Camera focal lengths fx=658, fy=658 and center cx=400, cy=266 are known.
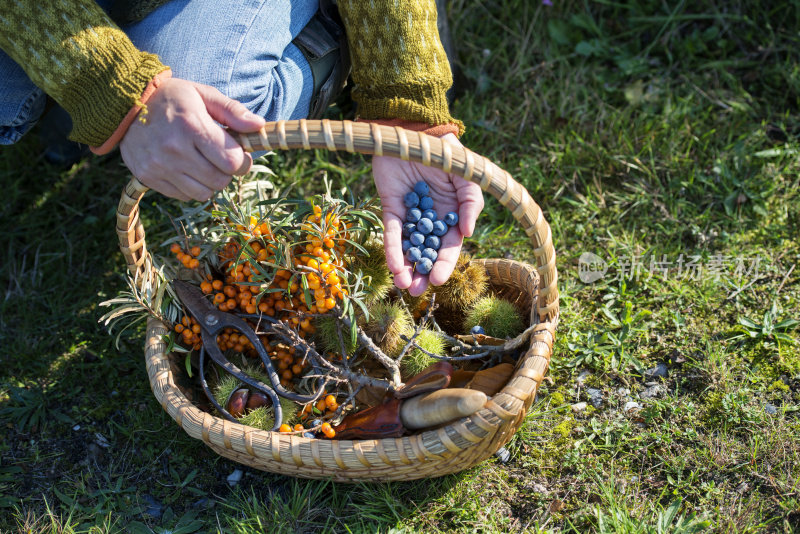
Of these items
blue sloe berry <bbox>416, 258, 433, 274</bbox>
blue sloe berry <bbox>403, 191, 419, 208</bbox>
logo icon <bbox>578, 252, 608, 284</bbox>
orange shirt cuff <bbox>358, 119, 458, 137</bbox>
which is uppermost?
orange shirt cuff <bbox>358, 119, 458, 137</bbox>

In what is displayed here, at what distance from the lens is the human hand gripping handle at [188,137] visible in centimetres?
169

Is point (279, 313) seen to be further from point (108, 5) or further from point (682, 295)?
point (682, 295)

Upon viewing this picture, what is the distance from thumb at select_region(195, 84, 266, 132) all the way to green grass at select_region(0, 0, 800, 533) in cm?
108

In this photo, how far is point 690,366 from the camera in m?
2.26

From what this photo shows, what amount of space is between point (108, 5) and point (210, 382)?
1.27 m

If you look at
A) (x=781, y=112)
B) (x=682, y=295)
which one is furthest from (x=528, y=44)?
(x=682, y=295)

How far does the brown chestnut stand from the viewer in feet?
6.35

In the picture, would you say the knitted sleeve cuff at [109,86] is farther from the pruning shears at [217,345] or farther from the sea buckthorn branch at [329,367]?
the sea buckthorn branch at [329,367]

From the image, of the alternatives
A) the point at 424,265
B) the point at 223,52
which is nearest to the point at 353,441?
the point at 424,265

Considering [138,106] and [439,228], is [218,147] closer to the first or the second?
[138,106]

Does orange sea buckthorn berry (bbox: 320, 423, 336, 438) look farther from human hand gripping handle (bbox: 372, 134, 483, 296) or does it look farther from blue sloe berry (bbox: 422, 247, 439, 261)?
blue sloe berry (bbox: 422, 247, 439, 261)

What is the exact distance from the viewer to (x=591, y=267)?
2.56 meters

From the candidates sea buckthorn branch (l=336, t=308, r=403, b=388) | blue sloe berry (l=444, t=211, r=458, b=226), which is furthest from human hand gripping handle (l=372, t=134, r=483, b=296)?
sea buckthorn branch (l=336, t=308, r=403, b=388)

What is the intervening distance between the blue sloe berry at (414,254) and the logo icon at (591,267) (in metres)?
0.85
